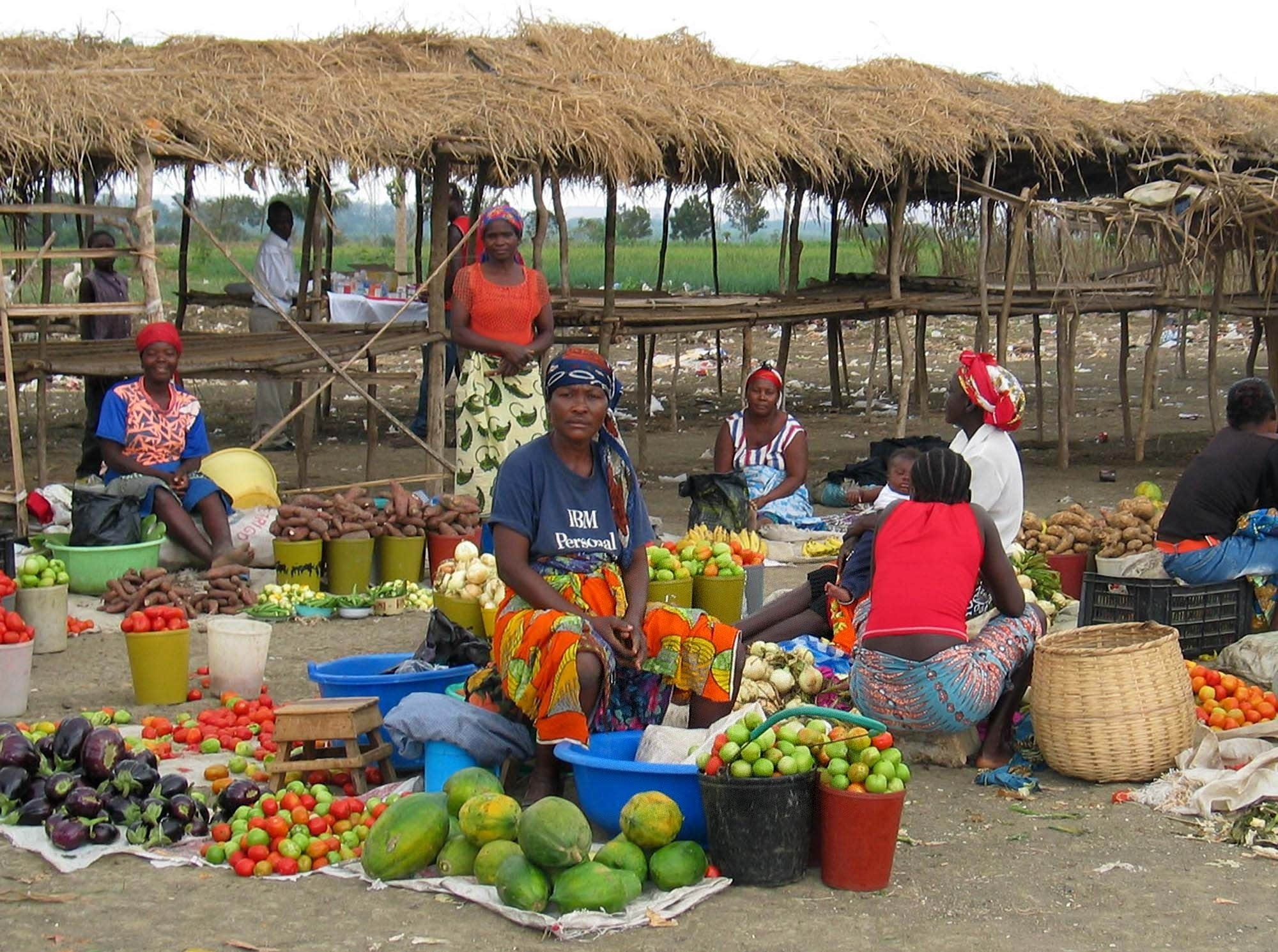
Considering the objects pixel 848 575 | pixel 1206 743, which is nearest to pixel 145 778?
pixel 848 575

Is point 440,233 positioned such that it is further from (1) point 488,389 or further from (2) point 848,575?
(2) point 848,575

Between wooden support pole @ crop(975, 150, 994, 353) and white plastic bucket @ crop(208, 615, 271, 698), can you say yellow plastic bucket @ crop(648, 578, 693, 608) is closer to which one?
white plastic bucket @ crop(208, 615, 271, 698)

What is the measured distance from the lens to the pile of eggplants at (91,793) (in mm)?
4344

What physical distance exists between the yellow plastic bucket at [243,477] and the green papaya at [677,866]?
17.4ft

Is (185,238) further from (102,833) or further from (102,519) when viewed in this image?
(102,833)

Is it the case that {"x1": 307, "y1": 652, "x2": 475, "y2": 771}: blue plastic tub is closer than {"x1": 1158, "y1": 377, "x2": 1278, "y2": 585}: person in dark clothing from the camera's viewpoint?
Yes

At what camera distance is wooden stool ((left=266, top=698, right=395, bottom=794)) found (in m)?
4.71

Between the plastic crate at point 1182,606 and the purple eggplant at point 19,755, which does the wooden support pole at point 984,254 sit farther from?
the purple eggplant at point 19,755

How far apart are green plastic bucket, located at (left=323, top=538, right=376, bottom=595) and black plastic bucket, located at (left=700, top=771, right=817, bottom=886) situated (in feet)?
14.1

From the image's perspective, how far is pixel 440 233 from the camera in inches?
409

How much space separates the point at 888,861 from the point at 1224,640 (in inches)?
113

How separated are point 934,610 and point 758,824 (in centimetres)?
116

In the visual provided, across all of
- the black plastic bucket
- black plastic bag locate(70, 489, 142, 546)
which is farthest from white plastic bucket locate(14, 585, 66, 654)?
the black plastic bucket

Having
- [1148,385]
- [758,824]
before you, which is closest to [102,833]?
[758,824]
